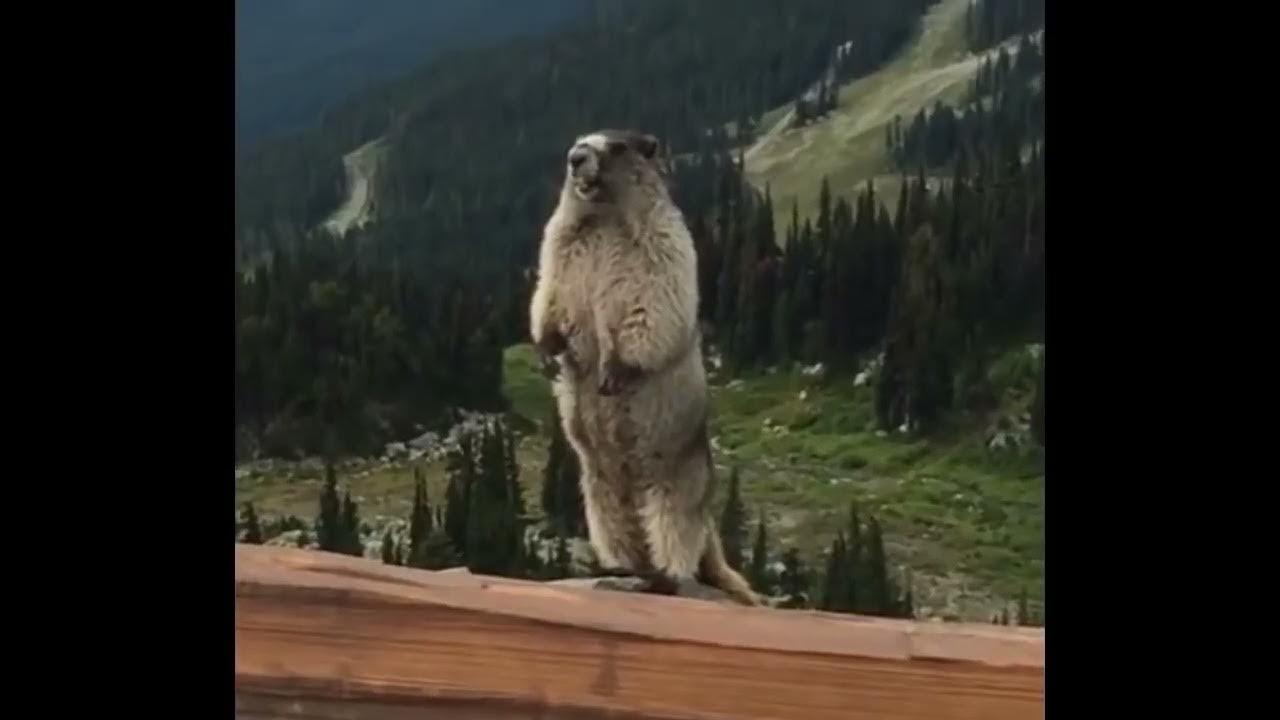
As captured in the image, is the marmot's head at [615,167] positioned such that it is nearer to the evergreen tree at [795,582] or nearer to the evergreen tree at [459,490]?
the evergreen tree at [459,490]

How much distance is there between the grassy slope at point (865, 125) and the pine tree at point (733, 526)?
26cm

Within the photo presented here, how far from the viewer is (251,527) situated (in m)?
1.75

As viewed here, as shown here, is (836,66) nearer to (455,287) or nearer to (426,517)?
(455,287)

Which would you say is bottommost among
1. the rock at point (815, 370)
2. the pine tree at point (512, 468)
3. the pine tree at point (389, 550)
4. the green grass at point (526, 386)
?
the pine tree at point (389, 550)

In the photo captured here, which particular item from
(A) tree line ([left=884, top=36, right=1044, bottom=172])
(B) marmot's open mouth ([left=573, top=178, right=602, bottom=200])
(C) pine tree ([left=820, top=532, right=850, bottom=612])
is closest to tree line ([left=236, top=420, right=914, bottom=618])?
(C) pine tree ([left=820, top=532, right=850, bottom=612])

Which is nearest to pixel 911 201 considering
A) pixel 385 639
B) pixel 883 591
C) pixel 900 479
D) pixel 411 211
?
pixel 900 479

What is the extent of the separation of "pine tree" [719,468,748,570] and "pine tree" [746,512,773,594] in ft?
0.04

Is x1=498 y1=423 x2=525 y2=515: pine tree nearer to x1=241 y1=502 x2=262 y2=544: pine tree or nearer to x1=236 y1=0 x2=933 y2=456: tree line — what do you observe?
x1=236 y1=0 x2=933 y2=456: tree line

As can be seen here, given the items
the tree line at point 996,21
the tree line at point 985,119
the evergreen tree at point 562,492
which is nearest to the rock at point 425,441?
the evergreen tree at point 562,492

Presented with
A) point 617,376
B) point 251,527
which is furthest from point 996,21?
point 251,527

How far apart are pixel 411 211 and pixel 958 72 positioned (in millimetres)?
559

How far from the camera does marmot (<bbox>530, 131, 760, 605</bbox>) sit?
1.67 m

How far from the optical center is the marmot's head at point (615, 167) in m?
1.67

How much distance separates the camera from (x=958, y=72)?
1.67 metres
